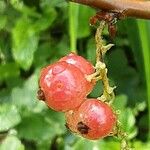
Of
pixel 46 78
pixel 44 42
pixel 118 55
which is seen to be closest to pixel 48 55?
pixel 44 42

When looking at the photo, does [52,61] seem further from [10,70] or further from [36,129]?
[36,129]

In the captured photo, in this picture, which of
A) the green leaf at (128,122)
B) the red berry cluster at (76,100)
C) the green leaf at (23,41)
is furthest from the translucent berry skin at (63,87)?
the green leaf at (23,41)

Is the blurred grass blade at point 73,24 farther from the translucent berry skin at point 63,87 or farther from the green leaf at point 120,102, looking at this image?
the translucent berry skin at point 63,87

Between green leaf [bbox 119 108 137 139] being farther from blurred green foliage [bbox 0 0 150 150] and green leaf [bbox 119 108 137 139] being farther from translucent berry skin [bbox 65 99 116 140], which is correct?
translucent berry skin [bbox 65 99 116 140]

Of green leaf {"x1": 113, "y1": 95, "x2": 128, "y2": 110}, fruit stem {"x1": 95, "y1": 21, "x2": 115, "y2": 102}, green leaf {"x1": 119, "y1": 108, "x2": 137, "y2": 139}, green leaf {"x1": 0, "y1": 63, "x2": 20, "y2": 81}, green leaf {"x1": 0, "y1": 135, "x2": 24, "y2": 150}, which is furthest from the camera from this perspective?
green leaf {"x1": 0, "y1": 63, "x2": 20, "y2": 81}

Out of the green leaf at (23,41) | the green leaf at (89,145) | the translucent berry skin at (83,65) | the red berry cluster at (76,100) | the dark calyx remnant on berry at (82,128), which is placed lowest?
the green leaf at (89,145)

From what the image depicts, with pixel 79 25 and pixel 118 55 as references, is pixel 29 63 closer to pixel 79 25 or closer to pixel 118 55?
pixel 79 25

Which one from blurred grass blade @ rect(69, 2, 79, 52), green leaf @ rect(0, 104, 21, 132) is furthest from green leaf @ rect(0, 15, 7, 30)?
green leaf @ rect(0, 104, 21, 132)
